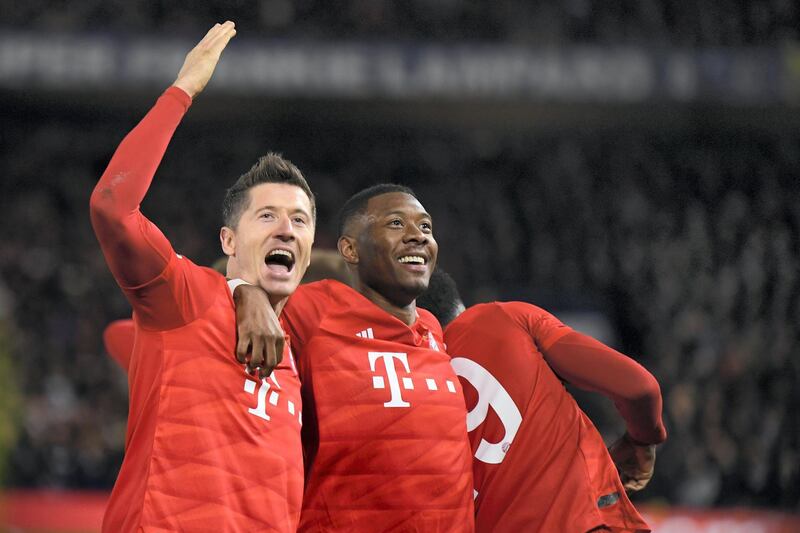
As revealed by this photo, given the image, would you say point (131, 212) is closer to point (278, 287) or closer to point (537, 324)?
point (278, 287)

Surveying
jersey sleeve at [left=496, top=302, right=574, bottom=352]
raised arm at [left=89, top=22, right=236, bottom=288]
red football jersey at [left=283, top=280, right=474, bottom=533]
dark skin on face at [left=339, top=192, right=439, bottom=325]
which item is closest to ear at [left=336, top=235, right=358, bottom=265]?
dark skin on face at [left=339, top=192, right=439, bottom=325]

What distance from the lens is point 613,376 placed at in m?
3.31

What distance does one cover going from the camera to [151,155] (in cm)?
263

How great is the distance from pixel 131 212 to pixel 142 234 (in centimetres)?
6

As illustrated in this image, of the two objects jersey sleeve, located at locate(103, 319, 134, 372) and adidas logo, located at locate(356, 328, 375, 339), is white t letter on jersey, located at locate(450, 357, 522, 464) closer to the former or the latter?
adidas logo, located at locate(356, 328, 375, 339)

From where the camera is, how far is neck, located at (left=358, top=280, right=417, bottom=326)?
3529mm

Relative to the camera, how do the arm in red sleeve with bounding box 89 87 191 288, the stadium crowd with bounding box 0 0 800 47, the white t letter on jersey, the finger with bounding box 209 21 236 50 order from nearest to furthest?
the arm in red sleeve with bounding box 89 87 191 288, the finger with bounding box 209 21 236 50, the white t letter on jersey, the stadium crowd with bounding box 0 0 800 47

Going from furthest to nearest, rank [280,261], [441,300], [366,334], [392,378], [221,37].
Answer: [441,300], [366,334], [392,378], [280,261], [221,37]

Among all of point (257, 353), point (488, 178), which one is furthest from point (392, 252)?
point (488, 178)

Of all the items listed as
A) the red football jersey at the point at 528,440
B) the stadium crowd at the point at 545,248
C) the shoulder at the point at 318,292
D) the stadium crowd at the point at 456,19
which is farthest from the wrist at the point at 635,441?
Answer: the stadium crowd at the point at 456,19

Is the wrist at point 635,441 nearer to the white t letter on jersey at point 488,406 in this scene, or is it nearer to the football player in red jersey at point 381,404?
the white t letter on jersey at point 488,406

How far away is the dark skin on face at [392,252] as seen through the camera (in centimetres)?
347

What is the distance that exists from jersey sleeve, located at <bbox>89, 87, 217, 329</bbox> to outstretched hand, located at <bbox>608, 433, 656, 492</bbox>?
63.7 inches

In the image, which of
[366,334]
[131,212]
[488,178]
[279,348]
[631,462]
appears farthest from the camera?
[488,178]
